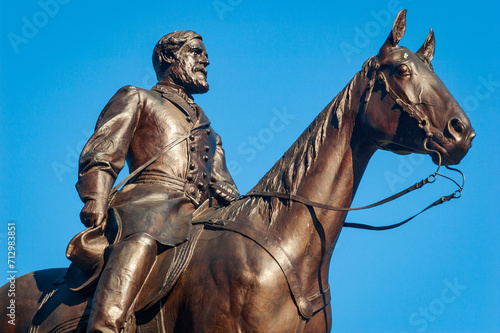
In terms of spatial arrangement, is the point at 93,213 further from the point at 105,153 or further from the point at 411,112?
the point at 411,112

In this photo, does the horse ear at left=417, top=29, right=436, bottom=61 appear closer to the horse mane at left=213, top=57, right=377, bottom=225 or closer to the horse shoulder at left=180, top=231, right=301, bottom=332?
the horse mane at left=213, top=57, right=377, bottom=225

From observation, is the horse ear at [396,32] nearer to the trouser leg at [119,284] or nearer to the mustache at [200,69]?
the mustache at [200,69]

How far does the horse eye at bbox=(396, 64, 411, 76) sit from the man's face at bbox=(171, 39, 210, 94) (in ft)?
11.1

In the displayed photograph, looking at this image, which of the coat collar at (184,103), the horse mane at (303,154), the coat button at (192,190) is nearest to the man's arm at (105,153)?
the coat collar at (184,103)

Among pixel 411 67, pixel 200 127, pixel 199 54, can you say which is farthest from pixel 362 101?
pixel 199 54

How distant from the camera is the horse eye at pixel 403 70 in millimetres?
8297

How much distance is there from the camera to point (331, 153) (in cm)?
824

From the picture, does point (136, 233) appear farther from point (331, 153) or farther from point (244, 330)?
point (331, 153)

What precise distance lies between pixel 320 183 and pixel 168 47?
12.2ft

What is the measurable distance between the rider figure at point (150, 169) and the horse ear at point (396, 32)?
2.58 metres

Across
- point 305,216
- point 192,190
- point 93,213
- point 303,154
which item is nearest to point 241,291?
point 305,216

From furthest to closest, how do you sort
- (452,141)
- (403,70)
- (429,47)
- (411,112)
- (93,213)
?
(429,47), (93,213), (403,70), (411,112), (452,141)

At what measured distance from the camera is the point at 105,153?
920 centimetres

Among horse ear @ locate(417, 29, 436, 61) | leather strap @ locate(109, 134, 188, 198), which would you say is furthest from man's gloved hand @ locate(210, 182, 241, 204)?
horse ear @ locate(417, 29, 436, 61)
